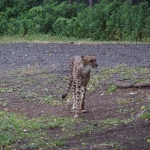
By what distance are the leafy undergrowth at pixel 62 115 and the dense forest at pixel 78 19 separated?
862 centimetres

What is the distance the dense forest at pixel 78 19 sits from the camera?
24578 mm

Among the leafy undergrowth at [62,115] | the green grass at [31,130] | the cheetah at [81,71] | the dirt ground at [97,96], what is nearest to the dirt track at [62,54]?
the dirt ground at [97,96]

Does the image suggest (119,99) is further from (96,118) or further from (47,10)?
(47,10)

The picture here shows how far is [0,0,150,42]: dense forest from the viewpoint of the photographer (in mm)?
24578

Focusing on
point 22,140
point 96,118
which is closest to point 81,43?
point 96,118

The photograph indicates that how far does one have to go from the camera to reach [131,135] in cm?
806

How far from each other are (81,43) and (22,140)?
47.6ft

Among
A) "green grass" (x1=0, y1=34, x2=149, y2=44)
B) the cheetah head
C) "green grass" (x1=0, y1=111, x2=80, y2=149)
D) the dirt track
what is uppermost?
the cheetah head

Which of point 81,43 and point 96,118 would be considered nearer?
point 96,118

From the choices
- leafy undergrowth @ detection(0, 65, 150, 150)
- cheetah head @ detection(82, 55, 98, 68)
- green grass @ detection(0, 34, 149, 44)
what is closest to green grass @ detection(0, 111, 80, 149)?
leafy undergrowth @ detection(0, 65, 150, 150)

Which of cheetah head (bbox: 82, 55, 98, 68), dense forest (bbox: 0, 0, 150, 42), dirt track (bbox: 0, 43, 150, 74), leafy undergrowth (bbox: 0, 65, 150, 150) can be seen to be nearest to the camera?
leafy undergrowth (bbox: 0, 65, 150, 150)

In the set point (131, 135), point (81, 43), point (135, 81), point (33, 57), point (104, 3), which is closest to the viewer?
point (131, 135)

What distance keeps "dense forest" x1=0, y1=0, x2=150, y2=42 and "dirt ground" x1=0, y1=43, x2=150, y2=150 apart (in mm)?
3175

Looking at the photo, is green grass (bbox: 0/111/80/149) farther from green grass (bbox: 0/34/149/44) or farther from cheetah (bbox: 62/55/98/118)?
green grass (bbox: 0/34/149/44)
